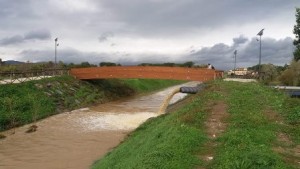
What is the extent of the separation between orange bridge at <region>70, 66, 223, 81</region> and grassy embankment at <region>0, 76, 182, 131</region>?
5.93 feet

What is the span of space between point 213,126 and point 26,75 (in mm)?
34407

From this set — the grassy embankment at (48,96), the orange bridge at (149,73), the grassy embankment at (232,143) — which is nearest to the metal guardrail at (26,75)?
the grassy embankment at (48,96)

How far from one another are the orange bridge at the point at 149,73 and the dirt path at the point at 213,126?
27232mm

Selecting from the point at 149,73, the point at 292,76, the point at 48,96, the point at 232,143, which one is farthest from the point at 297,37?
the point at 232,143

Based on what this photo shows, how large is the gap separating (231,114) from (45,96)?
84.5 feet

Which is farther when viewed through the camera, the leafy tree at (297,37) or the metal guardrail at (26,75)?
the leafy tree at (297,37)

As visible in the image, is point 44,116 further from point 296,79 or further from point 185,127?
point 296,79

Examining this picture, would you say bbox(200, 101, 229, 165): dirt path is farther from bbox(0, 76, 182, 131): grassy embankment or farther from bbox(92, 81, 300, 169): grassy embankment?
bbox(0, 76, 182, 131): grassy embankment

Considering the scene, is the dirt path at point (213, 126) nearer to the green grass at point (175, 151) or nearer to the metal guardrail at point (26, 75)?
the green grass at point (175, 151)

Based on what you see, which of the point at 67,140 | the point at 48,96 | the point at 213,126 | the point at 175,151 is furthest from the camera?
the point at 48,96

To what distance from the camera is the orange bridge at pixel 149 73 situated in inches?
1907

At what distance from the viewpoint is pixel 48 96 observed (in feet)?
132

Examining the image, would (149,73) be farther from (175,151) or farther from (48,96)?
(175,151)

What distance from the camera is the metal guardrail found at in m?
41.1
